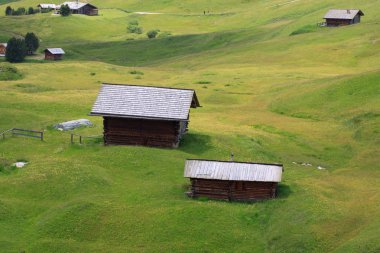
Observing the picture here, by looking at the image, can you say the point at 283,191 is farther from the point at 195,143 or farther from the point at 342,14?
the point at 342,14

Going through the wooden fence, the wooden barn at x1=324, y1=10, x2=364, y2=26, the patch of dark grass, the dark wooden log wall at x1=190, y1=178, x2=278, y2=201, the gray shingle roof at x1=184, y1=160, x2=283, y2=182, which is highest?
the wooden barn at x1=324, y1=10, x2=364, y2=26

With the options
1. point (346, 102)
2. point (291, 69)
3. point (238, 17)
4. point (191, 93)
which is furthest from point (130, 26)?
point (191, 93)

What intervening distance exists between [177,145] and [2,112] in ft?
65.6

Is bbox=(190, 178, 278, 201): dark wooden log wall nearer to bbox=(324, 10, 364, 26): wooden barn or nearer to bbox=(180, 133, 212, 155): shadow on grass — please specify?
bbox=(180, 133, 212, 155): shadow on grass

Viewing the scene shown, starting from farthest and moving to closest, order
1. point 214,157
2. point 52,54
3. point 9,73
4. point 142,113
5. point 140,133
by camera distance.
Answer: point 52,54
point 9,73
point 140,133
point 142,113
point 214,157

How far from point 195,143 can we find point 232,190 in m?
13.1

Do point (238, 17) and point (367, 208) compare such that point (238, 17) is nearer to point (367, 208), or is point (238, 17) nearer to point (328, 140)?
point (328, 140)

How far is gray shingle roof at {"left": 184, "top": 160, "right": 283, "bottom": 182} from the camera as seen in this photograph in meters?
46.8

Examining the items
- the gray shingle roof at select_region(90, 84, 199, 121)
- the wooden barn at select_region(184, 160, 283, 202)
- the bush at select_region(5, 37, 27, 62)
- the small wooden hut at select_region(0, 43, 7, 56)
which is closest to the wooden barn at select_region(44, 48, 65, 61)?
the small wooden hut at select_region(0, 43, 7, 56)

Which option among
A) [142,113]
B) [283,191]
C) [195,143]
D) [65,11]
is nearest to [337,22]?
[65,11]

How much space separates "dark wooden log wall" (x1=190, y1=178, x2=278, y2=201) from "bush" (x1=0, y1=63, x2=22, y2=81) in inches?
2268

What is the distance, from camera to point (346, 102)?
259 ft

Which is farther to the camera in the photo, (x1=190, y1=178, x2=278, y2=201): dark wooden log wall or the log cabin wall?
the log cabin wall

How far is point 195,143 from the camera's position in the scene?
2350 inches
